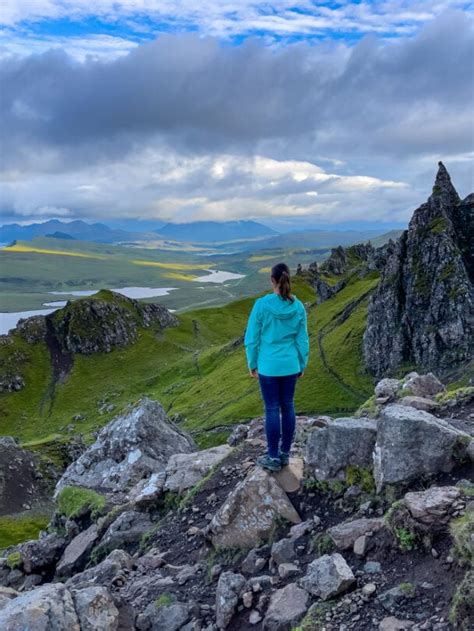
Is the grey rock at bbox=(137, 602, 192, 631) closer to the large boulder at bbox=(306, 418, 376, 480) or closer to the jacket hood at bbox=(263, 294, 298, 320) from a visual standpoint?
the large boulder at bbox=(306, 418, 376, 480)

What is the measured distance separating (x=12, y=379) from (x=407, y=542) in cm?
15889

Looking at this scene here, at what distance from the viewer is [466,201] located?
87125 millimetres

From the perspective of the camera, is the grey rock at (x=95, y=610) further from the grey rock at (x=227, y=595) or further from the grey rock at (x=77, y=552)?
the grey rock at (x=77, y=552)

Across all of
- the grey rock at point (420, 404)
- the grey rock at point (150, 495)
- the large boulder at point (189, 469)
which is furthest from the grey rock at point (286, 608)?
the grey rock at point (420, 404)

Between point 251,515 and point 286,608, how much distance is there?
3873 millimetres

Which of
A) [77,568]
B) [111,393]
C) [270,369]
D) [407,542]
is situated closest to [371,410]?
[270,369]

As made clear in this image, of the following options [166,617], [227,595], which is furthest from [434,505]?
[166,617]

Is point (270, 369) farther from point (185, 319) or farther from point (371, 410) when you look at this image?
point (185, 319)

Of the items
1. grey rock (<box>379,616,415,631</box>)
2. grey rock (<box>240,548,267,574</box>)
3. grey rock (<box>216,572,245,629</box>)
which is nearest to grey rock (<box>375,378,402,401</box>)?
grey rock (<box>240,548,267,574</box>)

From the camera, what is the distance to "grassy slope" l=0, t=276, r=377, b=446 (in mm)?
84250

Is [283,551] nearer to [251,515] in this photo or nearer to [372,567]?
[251,515]

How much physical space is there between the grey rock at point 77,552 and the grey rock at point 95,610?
8544 mm

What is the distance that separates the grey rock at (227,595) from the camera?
37.4 ft

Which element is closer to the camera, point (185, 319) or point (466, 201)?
point (466, 201)
